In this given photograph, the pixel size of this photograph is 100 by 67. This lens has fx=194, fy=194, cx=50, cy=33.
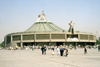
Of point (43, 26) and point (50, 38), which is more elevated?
point (43, 26)

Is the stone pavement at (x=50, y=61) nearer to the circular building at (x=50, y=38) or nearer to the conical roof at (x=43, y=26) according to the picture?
the circular building at (x=50, y=38)

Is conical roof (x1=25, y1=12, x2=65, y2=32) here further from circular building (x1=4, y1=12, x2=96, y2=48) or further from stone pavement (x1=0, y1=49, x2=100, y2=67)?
stone pavement (x1=0, y1=49, x2=100, y2=67)

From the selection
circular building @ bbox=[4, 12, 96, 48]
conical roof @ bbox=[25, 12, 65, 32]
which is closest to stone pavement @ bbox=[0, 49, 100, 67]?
circular building @ bbox=[4, 12, 96, 48]

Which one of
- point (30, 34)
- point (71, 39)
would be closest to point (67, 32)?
point (71, 39)

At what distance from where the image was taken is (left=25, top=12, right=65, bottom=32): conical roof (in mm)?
117931

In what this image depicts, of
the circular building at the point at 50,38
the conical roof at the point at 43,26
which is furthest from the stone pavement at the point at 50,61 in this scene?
the conical roof at the point at 43,26

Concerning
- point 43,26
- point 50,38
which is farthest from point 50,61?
point 43,26

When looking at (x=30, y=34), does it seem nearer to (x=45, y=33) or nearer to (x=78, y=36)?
(x=45, y=33)

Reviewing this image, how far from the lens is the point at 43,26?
122500 millimetres

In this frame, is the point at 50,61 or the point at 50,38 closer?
the point at 50,61

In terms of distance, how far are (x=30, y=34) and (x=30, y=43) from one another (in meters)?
5.54

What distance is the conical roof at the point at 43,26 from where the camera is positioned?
117931mm

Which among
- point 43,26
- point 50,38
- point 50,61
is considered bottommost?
point 50,61

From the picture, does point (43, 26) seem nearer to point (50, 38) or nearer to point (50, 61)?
point (50, 38)
